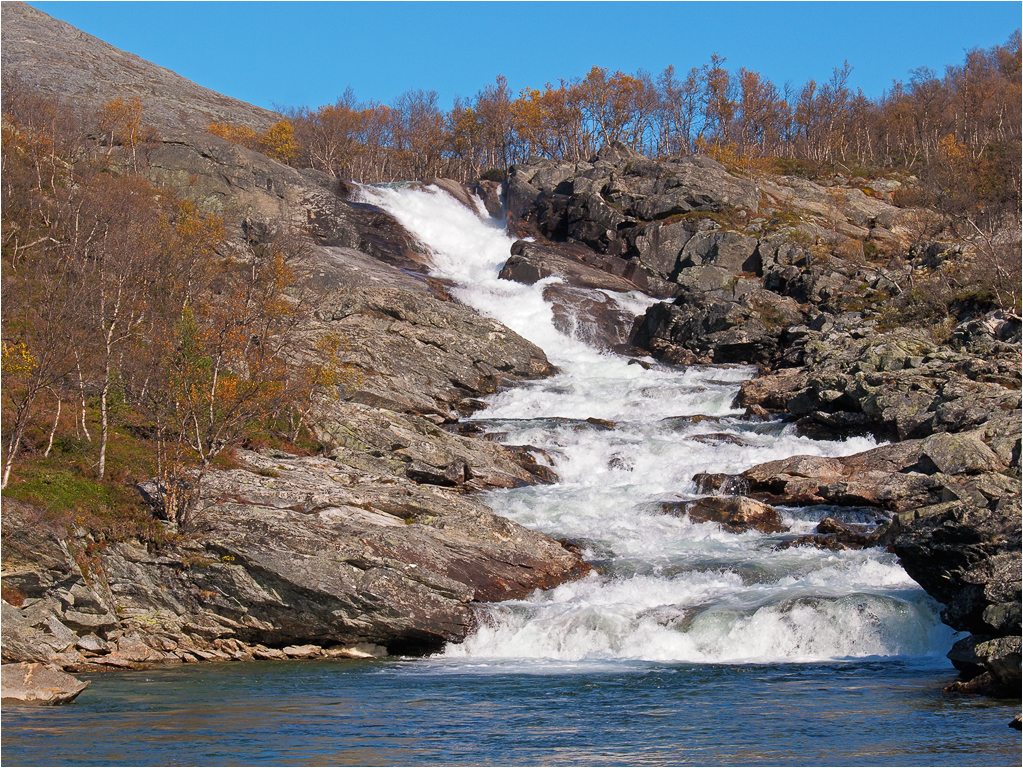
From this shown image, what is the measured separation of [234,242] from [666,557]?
37753 millimetres

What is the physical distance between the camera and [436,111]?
10938 cm

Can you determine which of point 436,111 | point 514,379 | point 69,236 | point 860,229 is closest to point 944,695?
point 514,379

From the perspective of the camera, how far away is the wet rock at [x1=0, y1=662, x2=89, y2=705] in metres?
13.3

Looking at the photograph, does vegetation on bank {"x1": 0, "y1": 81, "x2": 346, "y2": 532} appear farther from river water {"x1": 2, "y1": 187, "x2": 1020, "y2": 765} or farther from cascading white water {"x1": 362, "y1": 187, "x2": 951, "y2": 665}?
cascading white water {"x1": 362, "y1": 187, "x2": 951, "y2": 665}

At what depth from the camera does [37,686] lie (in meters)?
13.5

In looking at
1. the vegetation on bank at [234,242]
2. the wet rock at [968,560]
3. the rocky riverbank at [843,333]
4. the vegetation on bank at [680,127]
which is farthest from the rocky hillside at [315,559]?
the vegetation on bank at [680,127]

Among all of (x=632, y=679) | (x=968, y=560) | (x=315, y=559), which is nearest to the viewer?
(x=632, y=679)

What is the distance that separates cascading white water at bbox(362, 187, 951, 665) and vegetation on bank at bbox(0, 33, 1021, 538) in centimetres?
945

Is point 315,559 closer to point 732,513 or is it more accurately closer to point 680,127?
point 732,513

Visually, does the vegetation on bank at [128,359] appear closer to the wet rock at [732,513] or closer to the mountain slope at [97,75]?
the wet rock at [732,513]

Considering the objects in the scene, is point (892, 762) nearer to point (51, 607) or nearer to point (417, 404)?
point (51, 607)

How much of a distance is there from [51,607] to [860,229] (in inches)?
2731

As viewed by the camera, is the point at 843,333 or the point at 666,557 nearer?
the point at 666,557

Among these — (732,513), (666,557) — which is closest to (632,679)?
(666,557)
